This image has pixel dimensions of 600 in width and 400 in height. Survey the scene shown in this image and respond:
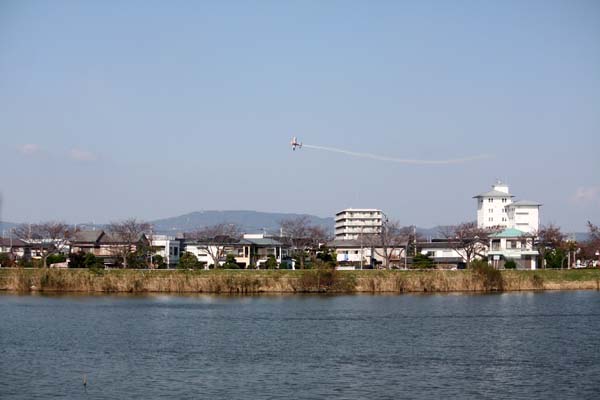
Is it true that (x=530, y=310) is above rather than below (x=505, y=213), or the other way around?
below

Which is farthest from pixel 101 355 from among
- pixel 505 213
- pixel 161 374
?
pixel 505 213

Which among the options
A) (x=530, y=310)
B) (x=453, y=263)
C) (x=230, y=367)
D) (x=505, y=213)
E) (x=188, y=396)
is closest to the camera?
(x=188, y=396)

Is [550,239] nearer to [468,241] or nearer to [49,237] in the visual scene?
[468,241]

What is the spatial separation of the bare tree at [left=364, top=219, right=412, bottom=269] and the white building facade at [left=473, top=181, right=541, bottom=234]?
25466 mm

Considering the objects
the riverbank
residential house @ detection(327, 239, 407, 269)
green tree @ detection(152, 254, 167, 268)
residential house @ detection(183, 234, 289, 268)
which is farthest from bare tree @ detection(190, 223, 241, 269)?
the riverbank

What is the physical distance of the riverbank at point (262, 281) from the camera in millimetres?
55344

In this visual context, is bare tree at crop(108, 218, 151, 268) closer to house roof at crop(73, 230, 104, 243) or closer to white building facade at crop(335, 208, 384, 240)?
house roof at crop(73, 230, 104, 243)

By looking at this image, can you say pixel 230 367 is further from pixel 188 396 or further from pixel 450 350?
pixel 450 350

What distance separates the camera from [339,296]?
52812 millimetres

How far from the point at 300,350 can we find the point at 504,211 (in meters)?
96.5

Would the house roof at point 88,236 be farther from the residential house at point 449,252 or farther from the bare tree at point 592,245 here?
the bare tree at point 592,245

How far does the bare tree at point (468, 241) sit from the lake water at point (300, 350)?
115ft

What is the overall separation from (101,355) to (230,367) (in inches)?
209

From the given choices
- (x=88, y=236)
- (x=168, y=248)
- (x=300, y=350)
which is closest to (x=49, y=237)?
(x=88, y=236)
